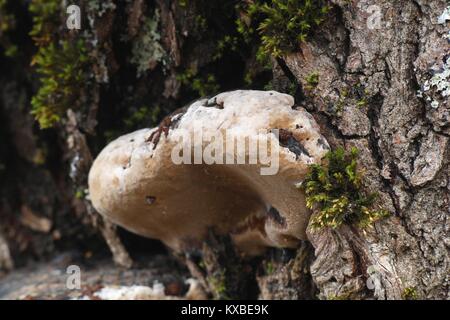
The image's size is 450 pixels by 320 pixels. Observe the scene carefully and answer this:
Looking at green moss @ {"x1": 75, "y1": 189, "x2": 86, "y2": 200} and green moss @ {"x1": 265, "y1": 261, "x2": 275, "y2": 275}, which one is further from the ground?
green moss @ {"x1": 75, "y1": 189, "x2": 86, "y2": 200}

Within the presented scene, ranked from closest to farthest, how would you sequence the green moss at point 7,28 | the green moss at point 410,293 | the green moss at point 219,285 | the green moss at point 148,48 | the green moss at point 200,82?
the green moss at point 410,293 → the green moss at point 200,82 → the green moss at point 148,48 → the green moss at point 219,285 → the green moss at point 7,28

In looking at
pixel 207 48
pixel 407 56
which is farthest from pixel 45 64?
pixel 407 56

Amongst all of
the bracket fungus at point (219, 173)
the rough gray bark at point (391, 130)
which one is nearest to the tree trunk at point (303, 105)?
the rough gray bark at point (391, 130)

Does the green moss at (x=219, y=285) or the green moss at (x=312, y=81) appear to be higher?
the green moss at (x=312, y=81)

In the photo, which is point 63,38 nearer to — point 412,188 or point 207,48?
point 207,48

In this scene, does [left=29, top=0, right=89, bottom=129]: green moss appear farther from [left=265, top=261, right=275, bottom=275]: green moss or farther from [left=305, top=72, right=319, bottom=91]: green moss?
[left=265, top=261, right=275, bottom=275]: green moss

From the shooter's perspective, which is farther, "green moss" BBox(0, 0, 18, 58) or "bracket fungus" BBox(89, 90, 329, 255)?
"green moss" BBox(0, 0, 18, 58)

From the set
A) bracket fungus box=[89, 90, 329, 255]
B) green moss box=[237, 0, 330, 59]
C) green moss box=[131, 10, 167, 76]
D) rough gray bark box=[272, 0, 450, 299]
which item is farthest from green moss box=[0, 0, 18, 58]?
rough gray bark box=[272, 0, 450, 299]

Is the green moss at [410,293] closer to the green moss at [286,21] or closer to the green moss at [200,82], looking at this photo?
the green moss at [286,21]
